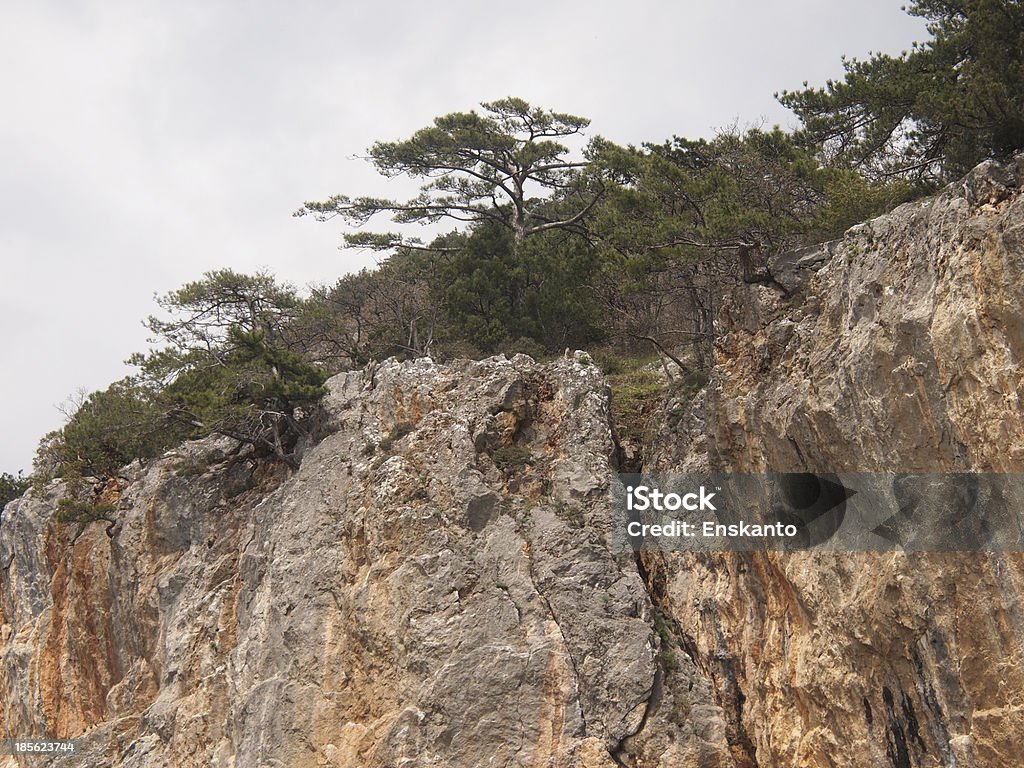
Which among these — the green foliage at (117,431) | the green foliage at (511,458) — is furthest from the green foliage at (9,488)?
the green foliage at (511,458)

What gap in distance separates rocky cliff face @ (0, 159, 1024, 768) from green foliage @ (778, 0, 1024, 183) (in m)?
2.77

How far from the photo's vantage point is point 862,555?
1247 cm

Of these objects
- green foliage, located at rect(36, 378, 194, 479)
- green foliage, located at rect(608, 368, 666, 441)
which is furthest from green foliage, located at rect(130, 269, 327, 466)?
green foliage, located at rect(608, 368, 666, 441)

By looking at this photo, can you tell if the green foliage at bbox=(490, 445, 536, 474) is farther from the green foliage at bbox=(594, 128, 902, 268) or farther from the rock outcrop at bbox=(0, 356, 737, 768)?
the green foliage at bbox=(594, 128, 902, 268)

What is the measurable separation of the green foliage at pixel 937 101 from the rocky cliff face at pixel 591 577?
277 cm

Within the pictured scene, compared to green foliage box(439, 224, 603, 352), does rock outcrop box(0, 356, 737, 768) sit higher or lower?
lower

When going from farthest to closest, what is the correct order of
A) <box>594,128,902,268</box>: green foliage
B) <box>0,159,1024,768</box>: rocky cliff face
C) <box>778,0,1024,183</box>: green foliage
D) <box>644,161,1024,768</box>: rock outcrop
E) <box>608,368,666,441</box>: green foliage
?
<box>608,368,666,441</box>: green foliage
<box>594,128,902,268</box>: green foliage
<box>778,0,1024,183</box>: green foliage
<box>0,159,1024,768</box>: rocky cliff face
<box>644,161,1024,768</box>: rock outcrop

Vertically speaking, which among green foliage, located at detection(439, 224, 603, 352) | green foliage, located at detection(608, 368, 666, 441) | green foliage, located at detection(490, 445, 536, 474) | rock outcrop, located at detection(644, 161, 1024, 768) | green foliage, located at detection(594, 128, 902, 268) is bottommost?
rock outcrop, located at detection(644, 161, 1024, 768)

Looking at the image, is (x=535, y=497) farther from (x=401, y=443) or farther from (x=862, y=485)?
(x=862, y=485)

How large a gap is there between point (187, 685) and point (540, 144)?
18.6 meters

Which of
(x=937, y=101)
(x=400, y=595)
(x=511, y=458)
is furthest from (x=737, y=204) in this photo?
(x=400, y=595)

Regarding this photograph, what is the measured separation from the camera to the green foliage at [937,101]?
14.1 metres

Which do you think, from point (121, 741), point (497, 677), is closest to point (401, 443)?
point (497, 677)

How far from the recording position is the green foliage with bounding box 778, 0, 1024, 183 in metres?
14.1
